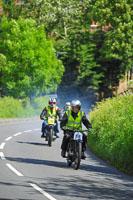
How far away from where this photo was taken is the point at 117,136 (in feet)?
50.9

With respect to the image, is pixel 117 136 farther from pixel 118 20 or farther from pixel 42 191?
pixel 118 20

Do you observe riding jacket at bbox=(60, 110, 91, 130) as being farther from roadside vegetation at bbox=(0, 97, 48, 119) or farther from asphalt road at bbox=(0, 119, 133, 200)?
roadside vegetation at bbox=(0, 97, 48, 119)

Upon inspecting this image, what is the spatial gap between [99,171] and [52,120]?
7.31 meters

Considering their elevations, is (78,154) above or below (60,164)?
above

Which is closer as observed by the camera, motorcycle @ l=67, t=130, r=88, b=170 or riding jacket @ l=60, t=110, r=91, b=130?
motorcycle @ l=67, t=130, r=88, b=170

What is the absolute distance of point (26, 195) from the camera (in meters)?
9.46

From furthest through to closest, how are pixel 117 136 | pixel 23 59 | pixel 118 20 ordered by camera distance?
pixel 118 20 → pixel 23 59 → pixel 117 136

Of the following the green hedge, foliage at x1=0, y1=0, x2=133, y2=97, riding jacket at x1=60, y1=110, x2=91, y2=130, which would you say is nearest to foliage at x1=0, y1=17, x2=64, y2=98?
foliage at x1=0, y1=0, x2=133, y2=97

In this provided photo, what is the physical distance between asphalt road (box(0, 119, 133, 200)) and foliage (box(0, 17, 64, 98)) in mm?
27741

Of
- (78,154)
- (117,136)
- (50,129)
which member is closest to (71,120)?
(78,154)

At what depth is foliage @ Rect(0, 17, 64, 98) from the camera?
44719mm

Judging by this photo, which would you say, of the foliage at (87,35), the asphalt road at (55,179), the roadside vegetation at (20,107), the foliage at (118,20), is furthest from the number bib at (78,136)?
the foliage at (87,35)

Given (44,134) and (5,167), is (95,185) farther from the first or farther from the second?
(44,134)

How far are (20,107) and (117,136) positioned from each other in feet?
92.0
